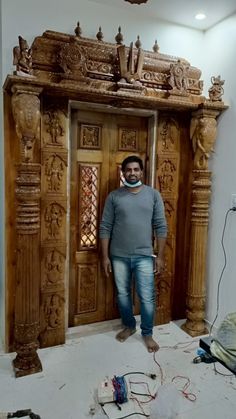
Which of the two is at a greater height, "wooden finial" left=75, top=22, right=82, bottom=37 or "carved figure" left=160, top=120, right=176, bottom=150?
"wooden finial" left=75, top=22, right=82, bottom=37

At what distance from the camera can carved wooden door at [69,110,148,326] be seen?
2.49 metres

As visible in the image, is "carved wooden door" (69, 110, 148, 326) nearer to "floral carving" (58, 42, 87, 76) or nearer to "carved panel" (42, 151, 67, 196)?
"carved panel" (42, 151, 67, 196)

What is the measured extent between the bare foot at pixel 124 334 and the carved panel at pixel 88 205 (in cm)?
73

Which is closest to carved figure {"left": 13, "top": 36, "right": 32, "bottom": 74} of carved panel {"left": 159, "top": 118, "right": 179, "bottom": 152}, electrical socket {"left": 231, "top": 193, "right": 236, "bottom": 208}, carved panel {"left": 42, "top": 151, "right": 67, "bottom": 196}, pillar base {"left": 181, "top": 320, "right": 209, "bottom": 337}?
carved panel {"left": 42, "top": 151, "right": 67, "bottom": 196}

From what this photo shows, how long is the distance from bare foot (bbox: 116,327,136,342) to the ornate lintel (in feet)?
5.12

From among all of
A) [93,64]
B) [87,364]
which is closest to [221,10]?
[93,64]

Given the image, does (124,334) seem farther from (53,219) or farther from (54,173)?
(54,173)

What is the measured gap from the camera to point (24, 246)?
2.06m

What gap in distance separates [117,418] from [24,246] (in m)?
1.15

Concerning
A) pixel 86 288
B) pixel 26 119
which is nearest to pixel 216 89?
pixel 26 119

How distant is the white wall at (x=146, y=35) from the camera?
6.84 ft

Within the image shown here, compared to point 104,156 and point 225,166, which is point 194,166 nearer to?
point 225,166

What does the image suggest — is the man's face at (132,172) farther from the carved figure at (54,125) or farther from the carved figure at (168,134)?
the carved figure at (54,125)

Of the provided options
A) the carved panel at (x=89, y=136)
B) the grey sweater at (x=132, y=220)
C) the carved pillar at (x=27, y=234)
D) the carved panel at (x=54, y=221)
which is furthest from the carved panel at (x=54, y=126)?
the grey sweater at (x=132, y=220)
